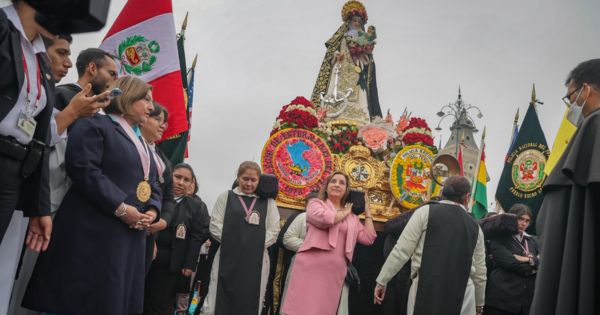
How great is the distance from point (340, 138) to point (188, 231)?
16.4 feet

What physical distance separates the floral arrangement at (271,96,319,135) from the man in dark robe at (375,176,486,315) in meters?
4.31

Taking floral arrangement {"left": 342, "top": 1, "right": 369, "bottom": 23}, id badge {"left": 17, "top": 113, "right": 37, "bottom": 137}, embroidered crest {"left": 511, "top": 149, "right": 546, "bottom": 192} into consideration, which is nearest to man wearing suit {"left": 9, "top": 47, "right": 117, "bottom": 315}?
id badge {"left": 17, "top": 113, "right": 37, "bottom": 137}

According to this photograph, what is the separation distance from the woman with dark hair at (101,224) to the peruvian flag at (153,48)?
1.94m

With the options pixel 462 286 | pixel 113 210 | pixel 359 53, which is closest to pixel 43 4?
pixel 113 210

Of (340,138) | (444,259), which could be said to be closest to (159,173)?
(444,259)

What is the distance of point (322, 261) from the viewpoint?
5.28 meters

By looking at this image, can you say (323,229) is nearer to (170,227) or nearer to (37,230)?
(170,227)

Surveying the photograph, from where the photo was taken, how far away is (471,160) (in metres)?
39.8

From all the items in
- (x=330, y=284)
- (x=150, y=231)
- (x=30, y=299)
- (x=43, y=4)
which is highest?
(x=43, y=4)

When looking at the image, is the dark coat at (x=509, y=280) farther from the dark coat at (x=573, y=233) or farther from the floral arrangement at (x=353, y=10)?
the floral arrangement at (x=353, y=10)

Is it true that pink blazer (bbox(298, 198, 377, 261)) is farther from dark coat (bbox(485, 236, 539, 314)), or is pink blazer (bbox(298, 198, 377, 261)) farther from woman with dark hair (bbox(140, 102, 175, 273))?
dark coat (bbox(485, 236, 539, 314))

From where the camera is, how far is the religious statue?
44.1 feet

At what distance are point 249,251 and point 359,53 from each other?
10.6m

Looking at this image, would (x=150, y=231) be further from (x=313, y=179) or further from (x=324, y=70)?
(x=324, y=70)
